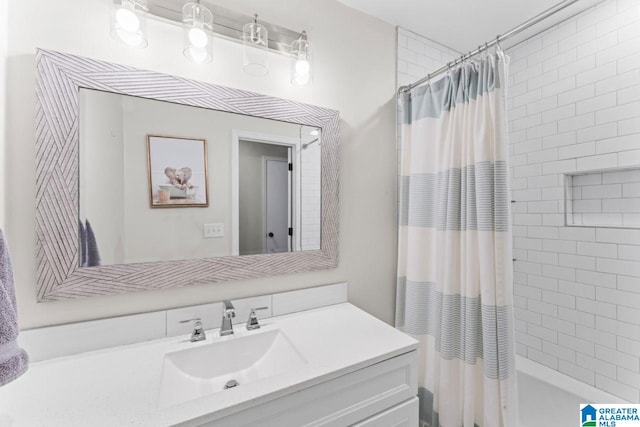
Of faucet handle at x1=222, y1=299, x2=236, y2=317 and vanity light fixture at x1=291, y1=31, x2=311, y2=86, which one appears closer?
faucet handle at x1=222, y1=299, x2=236, y2=317

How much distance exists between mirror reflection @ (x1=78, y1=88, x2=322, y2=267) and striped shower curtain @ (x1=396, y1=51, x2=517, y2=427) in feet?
1.87

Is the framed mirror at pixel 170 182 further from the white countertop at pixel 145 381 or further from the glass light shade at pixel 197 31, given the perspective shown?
the white countertop at pixel 145 381

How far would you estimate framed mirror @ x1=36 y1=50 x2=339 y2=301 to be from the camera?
91 cm

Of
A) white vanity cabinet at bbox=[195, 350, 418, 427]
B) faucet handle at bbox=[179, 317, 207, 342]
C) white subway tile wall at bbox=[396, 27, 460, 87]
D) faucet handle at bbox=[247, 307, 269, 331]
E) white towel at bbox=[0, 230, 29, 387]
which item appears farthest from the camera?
white subway tile wall at bbox=[396, 27, 460, 87]

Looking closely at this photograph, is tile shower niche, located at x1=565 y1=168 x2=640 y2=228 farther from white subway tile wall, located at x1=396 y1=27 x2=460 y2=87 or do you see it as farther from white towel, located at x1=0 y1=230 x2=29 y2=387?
white towel, located at x1=0 y1=230 x2=29 y2=387

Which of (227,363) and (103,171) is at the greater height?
(103,171)

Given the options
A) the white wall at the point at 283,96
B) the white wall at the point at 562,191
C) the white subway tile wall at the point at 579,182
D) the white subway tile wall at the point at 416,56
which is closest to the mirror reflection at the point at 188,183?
the white wall at the point at 283,96

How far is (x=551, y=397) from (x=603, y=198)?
1.30 meters

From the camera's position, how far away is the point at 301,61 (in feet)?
4.23

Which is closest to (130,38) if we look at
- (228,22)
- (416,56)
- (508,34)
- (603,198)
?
(228,22)

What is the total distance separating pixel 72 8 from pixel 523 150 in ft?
8.62

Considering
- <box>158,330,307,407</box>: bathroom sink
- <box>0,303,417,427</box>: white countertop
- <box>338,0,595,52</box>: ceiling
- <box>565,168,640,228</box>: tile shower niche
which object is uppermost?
<box>338,0,595,52</box>: ceiling

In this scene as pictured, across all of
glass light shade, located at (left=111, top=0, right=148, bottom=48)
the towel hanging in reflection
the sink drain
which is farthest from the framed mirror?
the sink drain

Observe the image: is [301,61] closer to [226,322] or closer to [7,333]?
[226,322]
